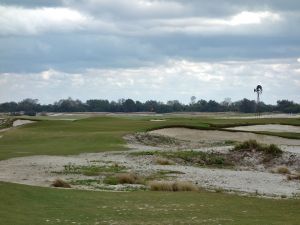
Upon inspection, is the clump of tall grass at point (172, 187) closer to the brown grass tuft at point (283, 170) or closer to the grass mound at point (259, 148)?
the brown grass tuft at point (283, 170)

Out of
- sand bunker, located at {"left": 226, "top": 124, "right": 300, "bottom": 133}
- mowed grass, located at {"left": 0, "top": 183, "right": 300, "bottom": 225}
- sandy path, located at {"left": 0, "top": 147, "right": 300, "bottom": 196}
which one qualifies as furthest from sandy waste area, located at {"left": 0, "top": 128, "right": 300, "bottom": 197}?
sand bunker, located at {"left": 226, "top": 124, "right": 300, "bottom": 133}

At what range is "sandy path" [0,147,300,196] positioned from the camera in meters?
29.3

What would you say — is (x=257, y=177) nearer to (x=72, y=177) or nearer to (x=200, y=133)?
(x=72, y=177)

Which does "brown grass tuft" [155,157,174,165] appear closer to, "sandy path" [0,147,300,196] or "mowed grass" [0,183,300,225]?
"sandy path" [0,147,300,196]

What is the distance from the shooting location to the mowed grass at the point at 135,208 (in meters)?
17.1

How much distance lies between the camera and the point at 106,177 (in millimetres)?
30625

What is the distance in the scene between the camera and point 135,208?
64.2 feet

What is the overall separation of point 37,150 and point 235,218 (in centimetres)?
3127

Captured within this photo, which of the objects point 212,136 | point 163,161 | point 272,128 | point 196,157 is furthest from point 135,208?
point 272,128

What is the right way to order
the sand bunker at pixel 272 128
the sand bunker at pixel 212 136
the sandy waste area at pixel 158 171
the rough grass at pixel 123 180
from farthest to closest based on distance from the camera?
1. the sand bunker at pixel 272 128
2. the sand bunker at pixel 212 136
3. the rough grass at pixel 123 180
4. the sandy waste area at pixel 158 171

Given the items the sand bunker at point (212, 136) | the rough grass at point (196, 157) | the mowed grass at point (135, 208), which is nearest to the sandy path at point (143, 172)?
the rough grass at point (196, 157)

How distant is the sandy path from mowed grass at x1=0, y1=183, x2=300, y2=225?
4.99 metres

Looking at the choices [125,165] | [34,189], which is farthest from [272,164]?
[34,189]

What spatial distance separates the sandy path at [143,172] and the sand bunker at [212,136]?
20.8m
